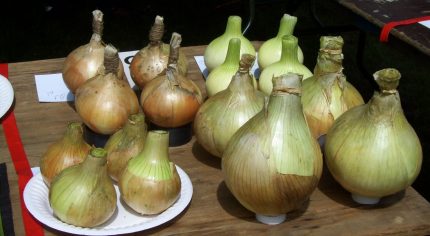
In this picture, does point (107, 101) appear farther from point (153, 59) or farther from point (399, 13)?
point (399, 13)

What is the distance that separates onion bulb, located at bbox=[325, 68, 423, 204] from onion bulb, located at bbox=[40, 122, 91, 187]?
1.24 feet

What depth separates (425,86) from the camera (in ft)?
8.75

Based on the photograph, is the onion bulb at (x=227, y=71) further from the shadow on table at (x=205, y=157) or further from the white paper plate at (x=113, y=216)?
the white paper plate at (x=113, y=216)

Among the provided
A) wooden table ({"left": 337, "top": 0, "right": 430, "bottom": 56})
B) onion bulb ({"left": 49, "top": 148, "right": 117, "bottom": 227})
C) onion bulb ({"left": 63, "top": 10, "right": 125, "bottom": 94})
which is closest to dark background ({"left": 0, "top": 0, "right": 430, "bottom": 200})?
wooden table ({"left": 337, "top": 0, "right": 430, "bottom": 56})

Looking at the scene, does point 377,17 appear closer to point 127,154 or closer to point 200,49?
point 200,49

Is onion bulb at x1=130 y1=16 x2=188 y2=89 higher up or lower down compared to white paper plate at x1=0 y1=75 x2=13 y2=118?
higher up

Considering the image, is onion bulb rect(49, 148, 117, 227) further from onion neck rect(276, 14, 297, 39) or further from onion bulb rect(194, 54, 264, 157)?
onion neck rect(276, 14, 297, 39)

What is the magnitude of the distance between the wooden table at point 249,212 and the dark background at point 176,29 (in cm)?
153

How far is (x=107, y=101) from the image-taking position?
986 millimetres

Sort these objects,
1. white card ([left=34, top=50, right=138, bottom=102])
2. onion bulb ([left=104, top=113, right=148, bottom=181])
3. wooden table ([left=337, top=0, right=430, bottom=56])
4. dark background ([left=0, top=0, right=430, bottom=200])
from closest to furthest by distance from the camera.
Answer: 1. onion bulb ([left=104, top=113, right=148, bottom=181])
2. white card ([left=34, top=50, right=138, bottom=102])
3. wooden table ([left=337, top=0, right=430, bottom=56])
4. dark background ([left=0, top=0, right=430, bottom=200])

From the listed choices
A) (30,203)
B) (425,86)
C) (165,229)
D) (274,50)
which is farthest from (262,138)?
(425,86)

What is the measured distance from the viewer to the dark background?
269 cm

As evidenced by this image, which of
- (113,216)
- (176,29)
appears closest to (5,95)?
(113,216)

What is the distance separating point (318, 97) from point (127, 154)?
12.8 inches
